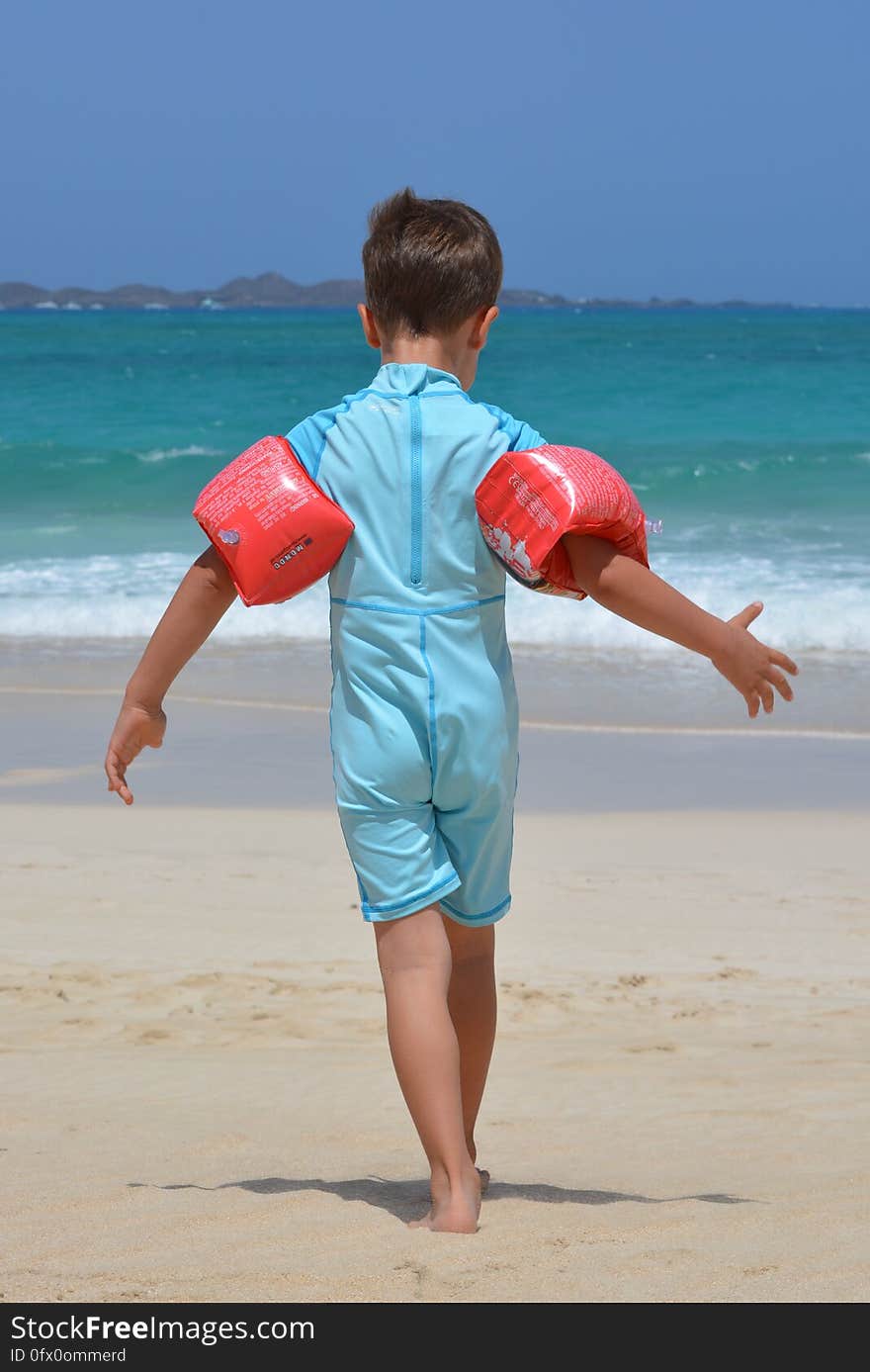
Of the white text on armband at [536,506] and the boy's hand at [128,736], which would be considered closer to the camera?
the white text on armband at [536,506]

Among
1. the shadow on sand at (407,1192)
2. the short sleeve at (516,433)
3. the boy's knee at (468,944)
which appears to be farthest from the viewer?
the shadow on sand at (407,1192)

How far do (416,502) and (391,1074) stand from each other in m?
1.77

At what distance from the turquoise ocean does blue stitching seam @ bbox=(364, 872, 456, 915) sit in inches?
319

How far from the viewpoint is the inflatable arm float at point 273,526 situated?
103 inches

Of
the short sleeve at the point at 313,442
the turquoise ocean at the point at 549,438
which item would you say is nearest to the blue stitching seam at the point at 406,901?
the short sleeve at the point at 313,442

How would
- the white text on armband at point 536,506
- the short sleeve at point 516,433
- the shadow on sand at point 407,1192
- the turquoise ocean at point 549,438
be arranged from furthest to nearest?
the turquoise ocean at point 549,438 < the shadow on sand at point 407,1192 < the short sleeve at point 516,433 < the white text on armband at point 536,506

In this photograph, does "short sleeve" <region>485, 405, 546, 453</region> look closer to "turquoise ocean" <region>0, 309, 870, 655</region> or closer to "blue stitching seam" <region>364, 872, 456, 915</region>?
"blue stitching seam" <region>364, 872, 456, 915</region>

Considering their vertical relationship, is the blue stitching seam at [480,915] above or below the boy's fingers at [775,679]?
below

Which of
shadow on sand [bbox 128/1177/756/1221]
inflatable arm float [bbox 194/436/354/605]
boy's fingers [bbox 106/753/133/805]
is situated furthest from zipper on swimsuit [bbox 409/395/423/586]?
shadow on sand [bbox 128/1177/756/1221]

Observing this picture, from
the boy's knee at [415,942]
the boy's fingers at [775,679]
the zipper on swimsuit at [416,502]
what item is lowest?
the boy's knee at [415,942]

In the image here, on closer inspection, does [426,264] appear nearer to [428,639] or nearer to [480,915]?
[428,639]

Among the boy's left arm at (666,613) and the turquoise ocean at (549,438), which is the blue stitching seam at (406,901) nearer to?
the boy's left arm at (666,613)

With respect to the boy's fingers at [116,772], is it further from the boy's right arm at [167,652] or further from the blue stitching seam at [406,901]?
the blue stitching seam at [406,901]
